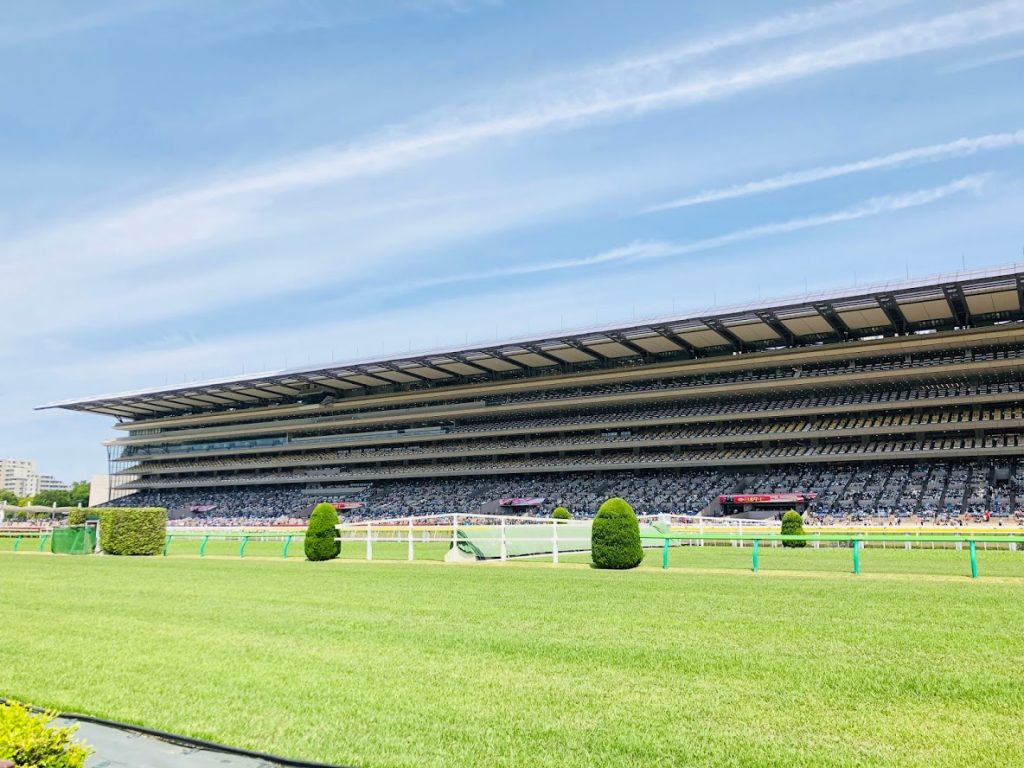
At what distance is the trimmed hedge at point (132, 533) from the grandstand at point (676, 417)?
36739 mm

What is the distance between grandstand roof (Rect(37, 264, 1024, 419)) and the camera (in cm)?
4978

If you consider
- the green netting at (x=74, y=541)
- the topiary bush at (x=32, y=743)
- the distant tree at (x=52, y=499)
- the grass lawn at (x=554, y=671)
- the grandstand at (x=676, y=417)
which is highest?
the grandstand at (x=676, y=417)

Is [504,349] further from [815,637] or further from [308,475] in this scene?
[815,637]

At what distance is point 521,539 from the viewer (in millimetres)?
23703

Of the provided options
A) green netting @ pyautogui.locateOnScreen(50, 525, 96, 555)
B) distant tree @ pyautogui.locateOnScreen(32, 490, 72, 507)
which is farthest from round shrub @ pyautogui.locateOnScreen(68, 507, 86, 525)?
distant tree @ pyautogui.locateOnScreen(32, 490, 72, 507)

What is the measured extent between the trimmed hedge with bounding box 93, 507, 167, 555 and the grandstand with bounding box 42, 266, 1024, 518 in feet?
121

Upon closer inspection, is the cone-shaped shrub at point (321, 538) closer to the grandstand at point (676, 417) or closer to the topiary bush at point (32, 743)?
the topiary bush at point (32, 743)

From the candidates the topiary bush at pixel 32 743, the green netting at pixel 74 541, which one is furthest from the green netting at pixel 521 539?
the topiary bush at pixel 32 743

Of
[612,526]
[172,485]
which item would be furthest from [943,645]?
[172,485]

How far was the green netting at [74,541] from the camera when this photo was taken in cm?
2998

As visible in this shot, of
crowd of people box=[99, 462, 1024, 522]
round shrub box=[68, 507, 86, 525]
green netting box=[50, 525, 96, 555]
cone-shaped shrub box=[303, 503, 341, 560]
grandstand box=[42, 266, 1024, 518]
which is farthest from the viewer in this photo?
grandstand box=[42, 266, 1024, 518]

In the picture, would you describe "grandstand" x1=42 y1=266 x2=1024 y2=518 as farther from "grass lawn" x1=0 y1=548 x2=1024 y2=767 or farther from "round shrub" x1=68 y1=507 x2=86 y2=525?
"grass lawn" x1=0 y1=548 x2=1024 y2=767

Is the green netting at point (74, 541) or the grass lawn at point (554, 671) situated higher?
the grass lawn at point (554, 671)

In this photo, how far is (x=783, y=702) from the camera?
5805 millimetres
